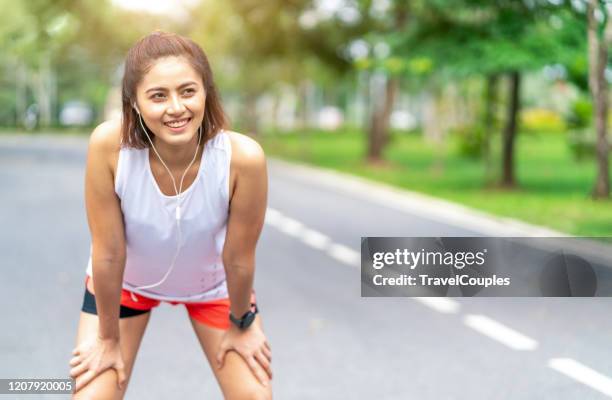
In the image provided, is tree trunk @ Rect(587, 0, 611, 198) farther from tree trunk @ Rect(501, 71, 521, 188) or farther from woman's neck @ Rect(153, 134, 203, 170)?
woman's neck @ Rect(153, 134, 203, 170)

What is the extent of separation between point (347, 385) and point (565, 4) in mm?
13380

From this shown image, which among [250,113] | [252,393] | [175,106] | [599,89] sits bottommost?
[250,113]

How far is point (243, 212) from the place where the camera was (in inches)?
120

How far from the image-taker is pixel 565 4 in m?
17.9

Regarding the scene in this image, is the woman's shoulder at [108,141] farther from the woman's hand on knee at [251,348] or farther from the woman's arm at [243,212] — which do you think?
the woman's hand on knee at [251,348]

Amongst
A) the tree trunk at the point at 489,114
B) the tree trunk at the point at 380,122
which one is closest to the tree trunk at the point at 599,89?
the tree trunk at the point at 489,114

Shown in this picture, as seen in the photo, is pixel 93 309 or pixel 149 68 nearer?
pixel 149 68

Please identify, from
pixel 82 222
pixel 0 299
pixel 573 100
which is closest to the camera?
pixel 0 299

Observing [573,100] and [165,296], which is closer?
[165,296]

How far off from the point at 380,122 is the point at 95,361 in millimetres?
28084

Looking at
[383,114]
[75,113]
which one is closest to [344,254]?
[75,113]

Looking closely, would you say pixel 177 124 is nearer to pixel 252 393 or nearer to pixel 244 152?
pixel 244 152

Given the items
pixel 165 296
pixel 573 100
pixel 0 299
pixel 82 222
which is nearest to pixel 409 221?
pixel 82 222

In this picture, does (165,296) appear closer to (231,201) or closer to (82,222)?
(231,201)
